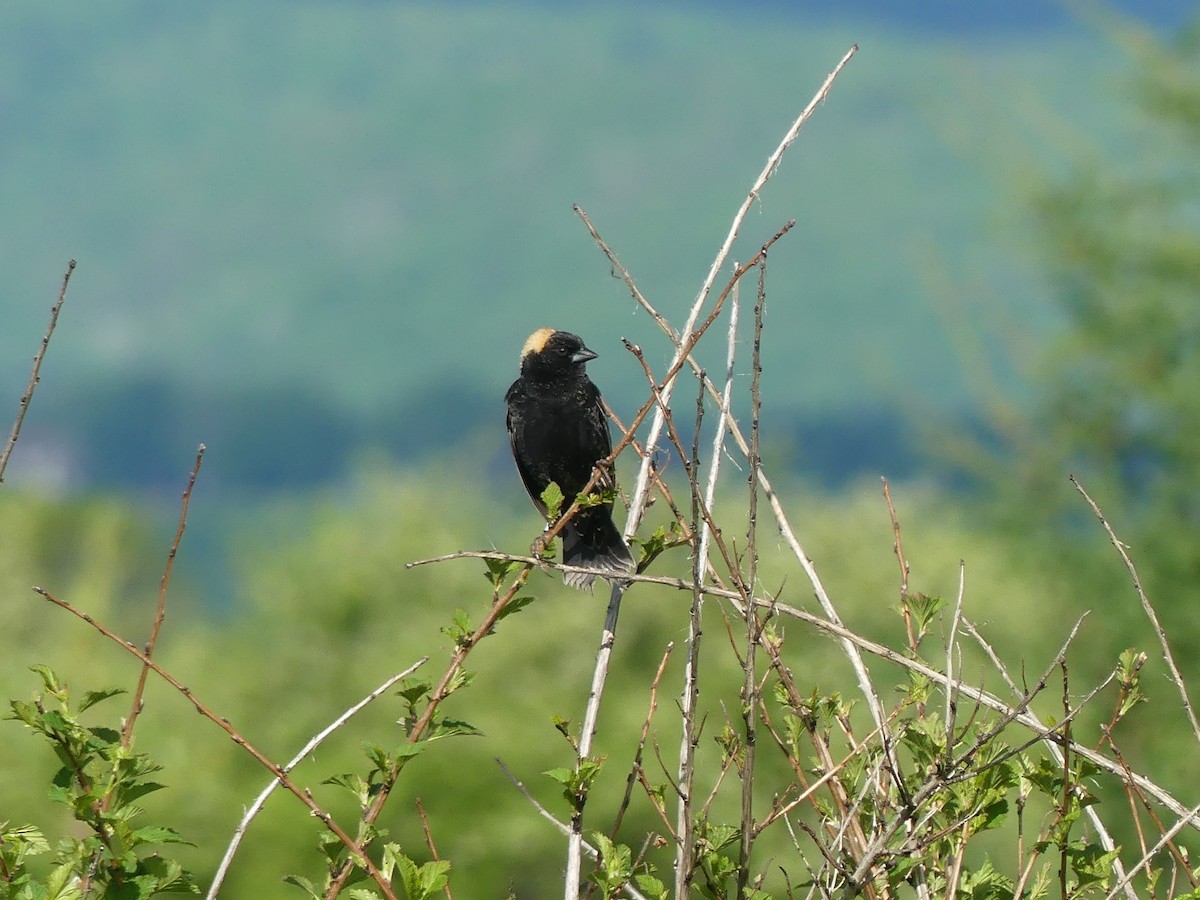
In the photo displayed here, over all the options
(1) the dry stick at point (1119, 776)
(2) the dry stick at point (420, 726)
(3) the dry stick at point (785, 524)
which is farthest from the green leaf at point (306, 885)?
(1) the dry stick at point (1119, 776)

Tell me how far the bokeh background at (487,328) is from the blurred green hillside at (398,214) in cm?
47

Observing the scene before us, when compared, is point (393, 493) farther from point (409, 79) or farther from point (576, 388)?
point (409, 79)

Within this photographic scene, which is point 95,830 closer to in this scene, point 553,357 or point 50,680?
point 50,680

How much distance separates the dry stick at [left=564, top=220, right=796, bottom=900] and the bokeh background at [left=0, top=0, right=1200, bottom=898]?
16.4 inches

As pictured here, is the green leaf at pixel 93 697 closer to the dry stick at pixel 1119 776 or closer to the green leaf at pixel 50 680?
the green leaf at pixel 50 680

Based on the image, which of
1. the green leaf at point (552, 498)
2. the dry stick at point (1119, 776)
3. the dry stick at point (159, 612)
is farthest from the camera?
the green leaf at point (552, 498)

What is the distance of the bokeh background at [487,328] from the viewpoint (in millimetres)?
20828

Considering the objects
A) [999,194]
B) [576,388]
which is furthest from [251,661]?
[576,388]

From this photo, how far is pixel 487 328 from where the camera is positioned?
122 meters

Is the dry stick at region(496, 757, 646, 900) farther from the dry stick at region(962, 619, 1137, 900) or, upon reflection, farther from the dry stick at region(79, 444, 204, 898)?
the dry stick at region(962, 619, 1137, 900)

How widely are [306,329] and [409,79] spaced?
122ft

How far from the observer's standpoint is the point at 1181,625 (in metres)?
18.0

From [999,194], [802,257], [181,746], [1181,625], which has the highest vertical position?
[802,257]

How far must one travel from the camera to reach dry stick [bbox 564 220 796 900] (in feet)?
6.59
